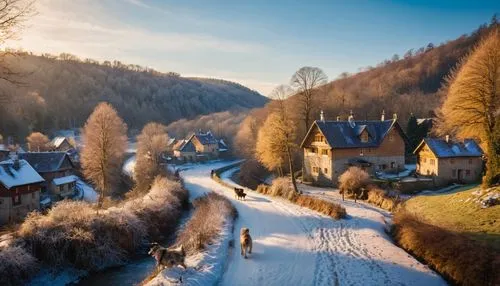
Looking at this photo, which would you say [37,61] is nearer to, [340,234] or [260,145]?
[260,145]

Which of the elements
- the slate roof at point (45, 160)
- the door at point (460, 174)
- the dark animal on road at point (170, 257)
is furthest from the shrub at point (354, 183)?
the slate roof at point (45, 160)

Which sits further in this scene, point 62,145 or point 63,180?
point 62,145

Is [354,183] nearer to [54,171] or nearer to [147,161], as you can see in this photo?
[147,161]

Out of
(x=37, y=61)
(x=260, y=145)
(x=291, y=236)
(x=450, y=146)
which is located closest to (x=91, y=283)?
(x=291, y=236)

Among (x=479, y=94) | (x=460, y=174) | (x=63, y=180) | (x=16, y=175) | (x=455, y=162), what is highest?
(x=479, y=94)

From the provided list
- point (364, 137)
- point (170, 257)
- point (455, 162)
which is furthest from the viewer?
point (364, 137)

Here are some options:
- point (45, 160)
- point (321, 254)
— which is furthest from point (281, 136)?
point (45, 160)
